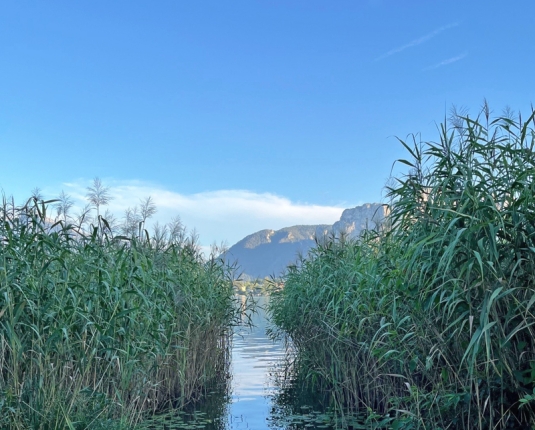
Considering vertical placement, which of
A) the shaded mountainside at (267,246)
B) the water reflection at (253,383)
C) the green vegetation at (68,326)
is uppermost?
the shaded mountainside at (267,246)

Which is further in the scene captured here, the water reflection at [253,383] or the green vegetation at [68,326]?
the water reflection at [253,383]

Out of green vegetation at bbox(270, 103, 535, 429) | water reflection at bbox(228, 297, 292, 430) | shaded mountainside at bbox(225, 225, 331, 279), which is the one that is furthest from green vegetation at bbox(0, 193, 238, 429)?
shaded mountainside at bbox(225, 225, 331, 279)

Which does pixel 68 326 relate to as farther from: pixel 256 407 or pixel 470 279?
pixel 256 407

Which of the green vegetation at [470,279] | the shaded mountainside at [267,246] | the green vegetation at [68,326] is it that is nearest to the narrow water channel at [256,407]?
the green vegetation at [68,326]

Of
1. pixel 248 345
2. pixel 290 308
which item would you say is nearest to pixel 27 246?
pixel 290 308

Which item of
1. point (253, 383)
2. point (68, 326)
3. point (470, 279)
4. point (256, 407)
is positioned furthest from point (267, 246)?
point (470, 279)

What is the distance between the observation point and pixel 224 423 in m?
8.17

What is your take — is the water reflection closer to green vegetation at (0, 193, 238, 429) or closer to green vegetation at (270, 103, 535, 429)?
green vegetation at (0, 193, 238, 429)

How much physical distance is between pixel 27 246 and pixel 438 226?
4.08m

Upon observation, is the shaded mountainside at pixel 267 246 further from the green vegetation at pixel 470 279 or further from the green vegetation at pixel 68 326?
the green vegetation at pixel 470 279

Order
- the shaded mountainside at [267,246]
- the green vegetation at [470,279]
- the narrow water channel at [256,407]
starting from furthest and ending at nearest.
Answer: the shaded mountainside at [267,246]
the narrow water channel at [256,407]
the green vegetation at [470,279]

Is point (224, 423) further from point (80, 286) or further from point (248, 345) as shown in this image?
point (248, 345)

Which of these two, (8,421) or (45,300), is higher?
(45,300)

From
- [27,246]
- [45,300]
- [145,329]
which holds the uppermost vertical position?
[27,246]
